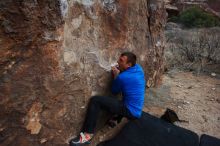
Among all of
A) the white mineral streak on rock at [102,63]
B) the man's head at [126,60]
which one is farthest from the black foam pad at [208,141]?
the white mineral streak on rock at [102,63]

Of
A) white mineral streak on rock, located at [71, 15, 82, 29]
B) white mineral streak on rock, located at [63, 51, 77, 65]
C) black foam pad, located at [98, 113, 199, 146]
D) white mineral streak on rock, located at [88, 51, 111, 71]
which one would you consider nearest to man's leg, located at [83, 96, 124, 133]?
black foam pad, located at [98, 113, 199, 146]

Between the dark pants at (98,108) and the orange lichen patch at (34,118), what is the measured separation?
2.04ft

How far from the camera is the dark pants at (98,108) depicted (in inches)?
149

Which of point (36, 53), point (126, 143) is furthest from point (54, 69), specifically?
point (126, 143)

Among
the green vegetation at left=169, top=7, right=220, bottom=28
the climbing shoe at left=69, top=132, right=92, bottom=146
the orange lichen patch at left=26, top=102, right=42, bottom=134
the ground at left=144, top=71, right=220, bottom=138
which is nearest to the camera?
the orange lichen patch at left=26, top=102, right=42, bottom=134

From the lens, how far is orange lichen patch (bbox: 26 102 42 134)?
3.29 m

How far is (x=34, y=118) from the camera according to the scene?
3.33 meters

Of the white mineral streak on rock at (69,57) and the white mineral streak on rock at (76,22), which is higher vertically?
the white mineral streak on rock at (76,22)

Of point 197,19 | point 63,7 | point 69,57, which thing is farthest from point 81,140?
point 197,19

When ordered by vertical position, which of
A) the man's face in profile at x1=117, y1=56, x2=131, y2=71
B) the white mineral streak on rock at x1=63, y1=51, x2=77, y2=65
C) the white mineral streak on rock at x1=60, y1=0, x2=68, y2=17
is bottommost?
the man's face in profile at x1=117, y1=56, x2=131, y2=71

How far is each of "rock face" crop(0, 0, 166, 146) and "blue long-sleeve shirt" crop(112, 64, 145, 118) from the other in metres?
0.25

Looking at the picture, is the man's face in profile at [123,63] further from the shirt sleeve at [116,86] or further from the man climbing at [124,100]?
the shirt sleeve at [116,86]

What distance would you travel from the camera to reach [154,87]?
5.64 meters

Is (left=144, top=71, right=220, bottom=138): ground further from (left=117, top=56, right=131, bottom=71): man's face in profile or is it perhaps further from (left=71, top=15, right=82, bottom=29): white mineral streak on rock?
(left=71, top=15, right=82, bottom=29): white mineral streak on rock
